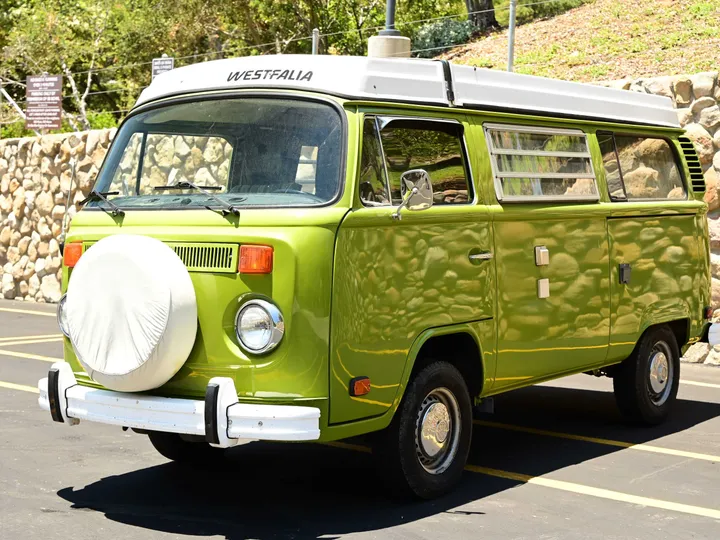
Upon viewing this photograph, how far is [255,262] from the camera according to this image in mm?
5500

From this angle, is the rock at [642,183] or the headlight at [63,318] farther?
the rock at [642,183]

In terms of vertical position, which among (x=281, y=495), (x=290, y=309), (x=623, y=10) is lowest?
(x=281, y=495)

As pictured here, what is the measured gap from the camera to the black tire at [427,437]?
597 cm

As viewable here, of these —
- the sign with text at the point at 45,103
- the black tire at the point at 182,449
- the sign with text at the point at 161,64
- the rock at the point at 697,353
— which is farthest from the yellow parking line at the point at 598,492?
the sign with text at the point at 45,103

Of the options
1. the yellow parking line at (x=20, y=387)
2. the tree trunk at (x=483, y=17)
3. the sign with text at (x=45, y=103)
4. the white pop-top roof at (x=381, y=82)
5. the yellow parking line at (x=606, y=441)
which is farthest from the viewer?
the tree trunk at (x=483, y=17)

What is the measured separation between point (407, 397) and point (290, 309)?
95 centimetres

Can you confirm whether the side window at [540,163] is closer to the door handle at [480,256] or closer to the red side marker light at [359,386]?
the door handle at [480,256]

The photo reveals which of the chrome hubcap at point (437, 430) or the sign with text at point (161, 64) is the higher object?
the sign with text at point (161, 64)

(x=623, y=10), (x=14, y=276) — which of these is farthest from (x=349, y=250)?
(x=623, y=10)

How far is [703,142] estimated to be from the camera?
1110 centimetres

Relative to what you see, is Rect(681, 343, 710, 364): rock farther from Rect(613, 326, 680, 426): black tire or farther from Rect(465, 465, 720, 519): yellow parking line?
Rect(465, 465, 720, 519): yellow parking line

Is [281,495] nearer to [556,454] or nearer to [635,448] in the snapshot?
[556,454]

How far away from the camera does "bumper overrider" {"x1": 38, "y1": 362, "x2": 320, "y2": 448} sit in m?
5.34

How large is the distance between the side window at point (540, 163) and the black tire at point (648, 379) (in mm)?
1294
